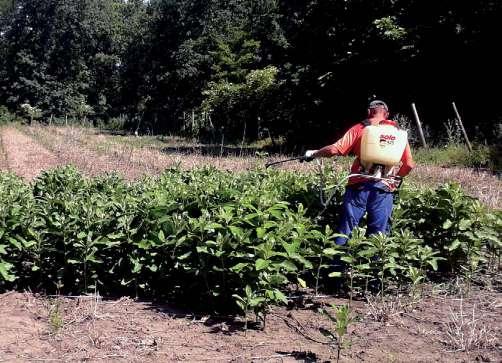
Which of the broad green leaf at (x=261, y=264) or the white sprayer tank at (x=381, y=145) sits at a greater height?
the white sprayer tank at (x=381, y=145)

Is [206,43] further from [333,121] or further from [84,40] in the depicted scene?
[333,121]

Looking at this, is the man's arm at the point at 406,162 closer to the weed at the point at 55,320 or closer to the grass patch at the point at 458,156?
the weed at the point at 55,320

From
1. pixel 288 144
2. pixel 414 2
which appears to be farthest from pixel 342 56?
pixel 288 144

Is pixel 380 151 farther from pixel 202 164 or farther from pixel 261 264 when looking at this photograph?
pixel 202 164

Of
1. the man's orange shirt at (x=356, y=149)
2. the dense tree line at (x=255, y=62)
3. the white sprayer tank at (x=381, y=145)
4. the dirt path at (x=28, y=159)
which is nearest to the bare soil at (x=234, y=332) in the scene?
the man's orange shirt at (x=356, y=149)

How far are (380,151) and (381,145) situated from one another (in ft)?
0.17

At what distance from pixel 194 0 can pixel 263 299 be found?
49163 mm

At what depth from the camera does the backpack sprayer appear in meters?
5.09

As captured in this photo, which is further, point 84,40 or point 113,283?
point 84,40

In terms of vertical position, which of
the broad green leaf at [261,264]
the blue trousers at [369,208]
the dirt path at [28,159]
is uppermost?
the blue trousers at [369,208]

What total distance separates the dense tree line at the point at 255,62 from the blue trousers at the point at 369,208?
37.1 feet

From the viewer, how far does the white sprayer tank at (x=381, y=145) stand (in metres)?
5.09

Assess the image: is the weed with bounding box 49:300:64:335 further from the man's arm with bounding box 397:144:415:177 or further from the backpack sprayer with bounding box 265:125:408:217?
the man's arm with bounding box 397:144:415:177

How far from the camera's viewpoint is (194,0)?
50281mm
